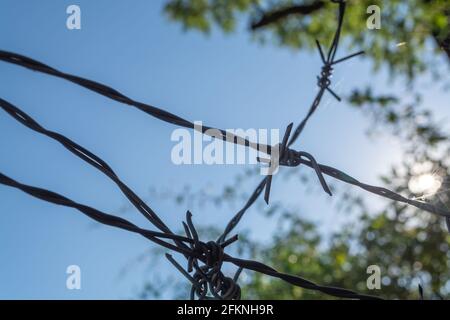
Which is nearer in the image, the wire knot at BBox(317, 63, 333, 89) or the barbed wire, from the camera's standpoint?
the barbed wire

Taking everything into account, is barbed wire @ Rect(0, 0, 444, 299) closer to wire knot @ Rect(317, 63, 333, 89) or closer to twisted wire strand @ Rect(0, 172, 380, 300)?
twisted wire strand @ Rect(0, 172, 380, 300)

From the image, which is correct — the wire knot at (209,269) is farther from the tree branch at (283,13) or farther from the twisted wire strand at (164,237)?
the tree branch at (283,13)

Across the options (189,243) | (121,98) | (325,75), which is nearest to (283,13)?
(325,75)

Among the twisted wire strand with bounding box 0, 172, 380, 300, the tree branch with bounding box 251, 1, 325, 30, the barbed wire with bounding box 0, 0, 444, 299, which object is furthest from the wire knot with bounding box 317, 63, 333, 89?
the tree branch with bounding box 251, 1, 325, 30

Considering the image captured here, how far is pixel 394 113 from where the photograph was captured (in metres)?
4.85

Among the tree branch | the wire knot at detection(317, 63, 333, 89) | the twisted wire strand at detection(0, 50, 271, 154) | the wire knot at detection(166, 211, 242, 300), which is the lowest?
the wire knot at detection(166, 211, 242, 300)

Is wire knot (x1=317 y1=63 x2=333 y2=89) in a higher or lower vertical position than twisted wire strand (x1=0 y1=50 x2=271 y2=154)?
higher

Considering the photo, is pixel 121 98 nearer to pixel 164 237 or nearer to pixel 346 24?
pixel 164 237

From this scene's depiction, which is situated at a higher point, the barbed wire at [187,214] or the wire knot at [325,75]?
the wire knot at [325,75]

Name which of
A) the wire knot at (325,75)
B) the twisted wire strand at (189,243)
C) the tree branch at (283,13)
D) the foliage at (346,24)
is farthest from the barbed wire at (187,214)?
the foliage at (346,24)

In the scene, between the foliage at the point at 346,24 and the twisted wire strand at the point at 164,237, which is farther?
the foliage at the point at 346,24

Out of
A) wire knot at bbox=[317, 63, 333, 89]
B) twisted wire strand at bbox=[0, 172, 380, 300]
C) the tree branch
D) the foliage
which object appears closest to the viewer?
twisted wire strand at bbox=[0, 172, 380, 300]
